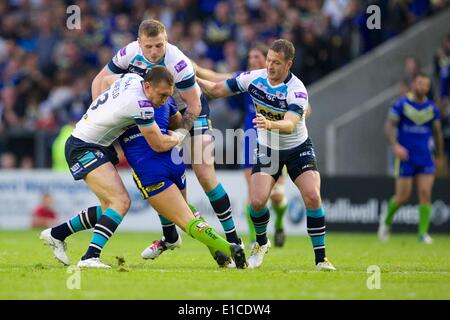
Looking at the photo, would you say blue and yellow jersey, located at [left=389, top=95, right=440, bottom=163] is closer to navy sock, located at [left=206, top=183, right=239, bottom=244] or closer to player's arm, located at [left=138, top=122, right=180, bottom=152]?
navy sock, located at [left=206, top=183, right=239, bottom=244]

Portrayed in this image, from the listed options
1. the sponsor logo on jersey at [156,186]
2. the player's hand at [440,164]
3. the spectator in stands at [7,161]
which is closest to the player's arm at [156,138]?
the sponsor logo on jersey at [156,186]

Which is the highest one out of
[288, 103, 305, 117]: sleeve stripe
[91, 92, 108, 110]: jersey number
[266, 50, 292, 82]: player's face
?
[266, 50, 292, 82]: player's face

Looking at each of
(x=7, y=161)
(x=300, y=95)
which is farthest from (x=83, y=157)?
→ (x=7, y=161)

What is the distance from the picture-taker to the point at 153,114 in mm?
10609

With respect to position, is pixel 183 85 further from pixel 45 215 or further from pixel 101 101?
pixel 45 215

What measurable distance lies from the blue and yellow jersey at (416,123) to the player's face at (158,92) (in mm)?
8085

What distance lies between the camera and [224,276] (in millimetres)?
10242

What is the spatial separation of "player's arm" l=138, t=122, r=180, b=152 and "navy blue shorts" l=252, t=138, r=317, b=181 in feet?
4.07

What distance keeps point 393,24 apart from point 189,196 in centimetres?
598

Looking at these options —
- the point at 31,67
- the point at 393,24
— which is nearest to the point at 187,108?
the point at 393,24

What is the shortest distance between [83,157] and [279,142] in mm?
2229

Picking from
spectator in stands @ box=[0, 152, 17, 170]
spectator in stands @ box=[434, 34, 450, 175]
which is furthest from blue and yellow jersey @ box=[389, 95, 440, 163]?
spectator in stands @ box=[0, 152, 17, 170]

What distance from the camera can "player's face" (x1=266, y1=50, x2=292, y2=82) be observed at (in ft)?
36.1

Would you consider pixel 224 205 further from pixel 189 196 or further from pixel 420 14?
pixel 420 14
